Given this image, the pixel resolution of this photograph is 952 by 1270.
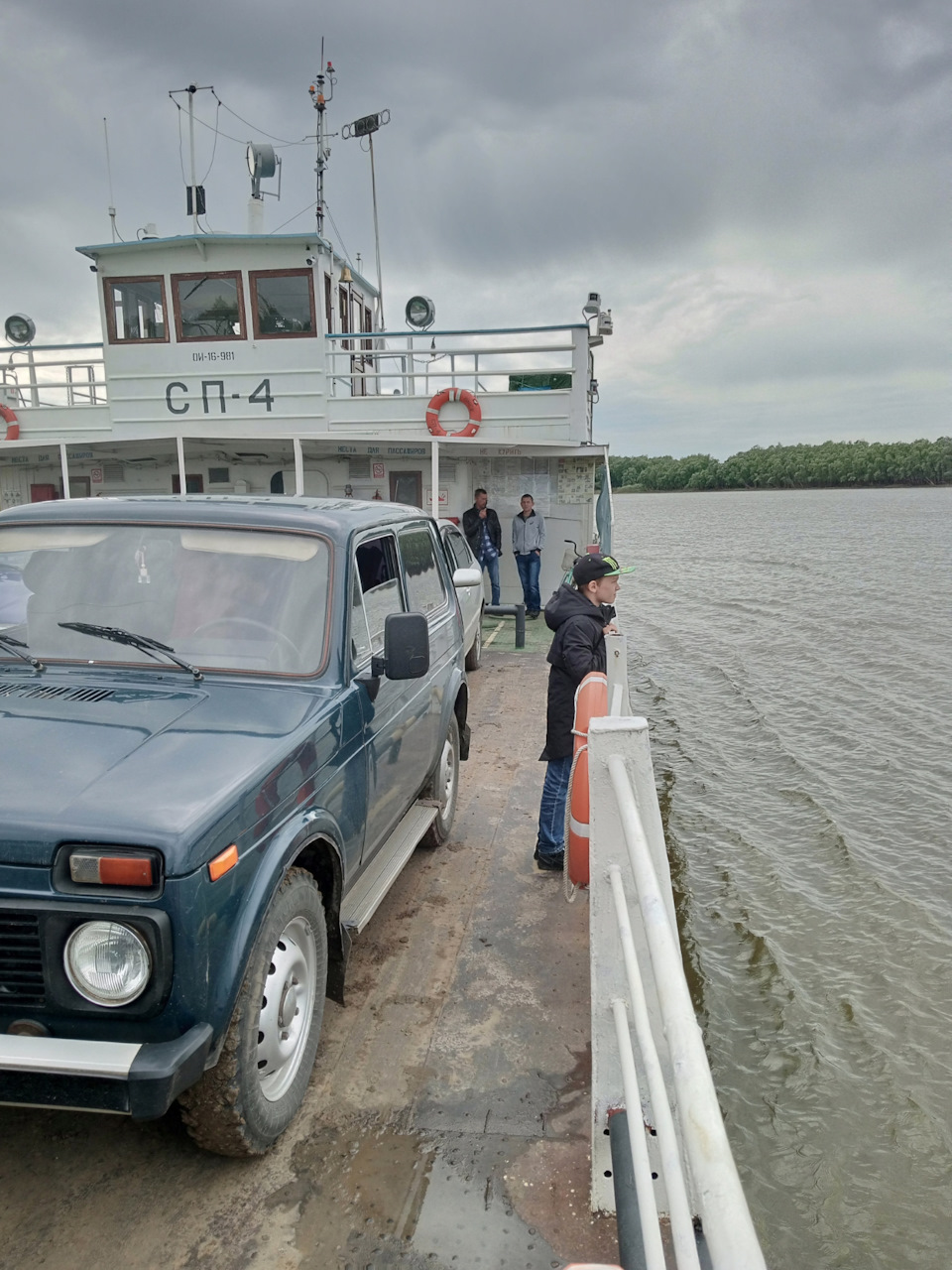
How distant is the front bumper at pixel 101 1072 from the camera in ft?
7.41

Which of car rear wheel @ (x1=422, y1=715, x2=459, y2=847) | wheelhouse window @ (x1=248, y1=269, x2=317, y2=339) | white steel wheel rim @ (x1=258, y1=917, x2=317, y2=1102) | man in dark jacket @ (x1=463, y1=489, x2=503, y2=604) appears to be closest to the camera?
white steel wheel rim @ (x1=258, y1=917, x2=317, y2=1102)

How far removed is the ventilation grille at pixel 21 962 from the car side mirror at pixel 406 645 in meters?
1.71

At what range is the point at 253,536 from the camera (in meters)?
3.76

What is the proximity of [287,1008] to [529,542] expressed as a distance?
1177 centimetres

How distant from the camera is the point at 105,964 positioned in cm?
237

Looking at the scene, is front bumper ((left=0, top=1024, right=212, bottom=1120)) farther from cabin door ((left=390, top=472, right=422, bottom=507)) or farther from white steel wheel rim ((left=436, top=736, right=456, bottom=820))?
cabin door ((left=390, top=472, right=422, bottom=507))

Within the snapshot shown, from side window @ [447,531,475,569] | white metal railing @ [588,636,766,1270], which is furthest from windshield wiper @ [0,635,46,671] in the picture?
side window @ [447,531,475,569]

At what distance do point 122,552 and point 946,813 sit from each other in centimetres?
770

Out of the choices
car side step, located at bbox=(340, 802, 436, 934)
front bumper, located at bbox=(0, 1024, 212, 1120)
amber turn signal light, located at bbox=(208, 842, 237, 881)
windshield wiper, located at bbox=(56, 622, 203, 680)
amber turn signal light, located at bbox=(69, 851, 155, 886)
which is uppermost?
windshield wiper, located at bbox=(56, 622, 203, 680)

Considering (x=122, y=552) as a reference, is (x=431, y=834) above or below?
below

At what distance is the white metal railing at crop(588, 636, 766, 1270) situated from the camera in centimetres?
133

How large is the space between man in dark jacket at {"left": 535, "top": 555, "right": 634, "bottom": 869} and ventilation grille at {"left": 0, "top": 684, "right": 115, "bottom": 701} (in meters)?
2.54

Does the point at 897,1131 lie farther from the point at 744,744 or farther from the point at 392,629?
the point at 744,744

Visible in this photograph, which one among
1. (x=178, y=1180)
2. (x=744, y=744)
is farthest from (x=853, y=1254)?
(x=744, y=744)
